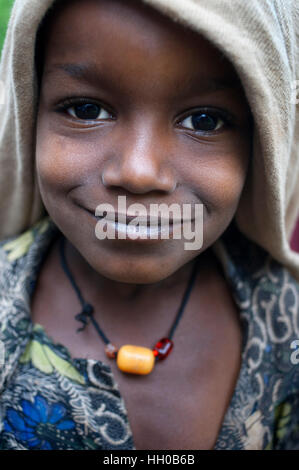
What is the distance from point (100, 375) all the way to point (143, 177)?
381 millimetres

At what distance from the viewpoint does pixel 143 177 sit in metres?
0.63

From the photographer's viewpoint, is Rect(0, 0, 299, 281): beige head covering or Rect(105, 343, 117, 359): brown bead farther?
Rect(105, 343, 117, 359): brown bead

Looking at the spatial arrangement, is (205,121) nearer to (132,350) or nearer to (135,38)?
(135,38)

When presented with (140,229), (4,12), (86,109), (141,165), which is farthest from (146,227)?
(4,12)

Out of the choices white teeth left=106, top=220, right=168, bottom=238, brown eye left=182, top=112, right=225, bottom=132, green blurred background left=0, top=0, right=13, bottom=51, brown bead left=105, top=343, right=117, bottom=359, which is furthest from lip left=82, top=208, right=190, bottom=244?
green blurred background left=0, top=0, right=13, bottom=51

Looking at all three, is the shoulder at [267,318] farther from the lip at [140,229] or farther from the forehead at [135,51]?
the forehead at [135,51]

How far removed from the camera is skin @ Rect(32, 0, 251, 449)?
63 cm

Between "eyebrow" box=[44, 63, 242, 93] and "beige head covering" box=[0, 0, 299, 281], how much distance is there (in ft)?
0.10

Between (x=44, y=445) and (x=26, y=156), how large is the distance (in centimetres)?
53

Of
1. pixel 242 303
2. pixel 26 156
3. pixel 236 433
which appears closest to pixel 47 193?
pixel 26 156

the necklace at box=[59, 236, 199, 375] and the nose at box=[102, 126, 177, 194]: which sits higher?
the nose at box=[102, 126, 177, 194]

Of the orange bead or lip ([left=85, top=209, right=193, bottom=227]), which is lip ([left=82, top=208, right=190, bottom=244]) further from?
the orange bead

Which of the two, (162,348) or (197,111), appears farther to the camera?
(162,348)
